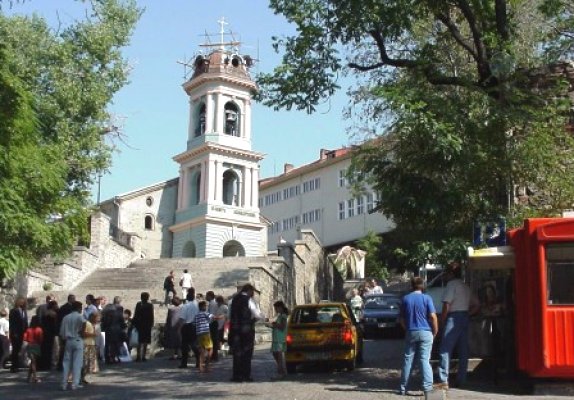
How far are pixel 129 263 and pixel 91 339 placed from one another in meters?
29.8

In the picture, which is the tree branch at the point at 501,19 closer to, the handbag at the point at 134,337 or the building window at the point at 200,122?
the handbag at the point at 134,337

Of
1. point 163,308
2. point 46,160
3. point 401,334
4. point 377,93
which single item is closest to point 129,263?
point 163,308

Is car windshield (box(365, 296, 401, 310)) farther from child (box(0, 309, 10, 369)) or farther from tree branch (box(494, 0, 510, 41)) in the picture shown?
tree branch (box(494, 0, 510, 41))

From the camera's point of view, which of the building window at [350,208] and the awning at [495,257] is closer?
the awning at [495,257]

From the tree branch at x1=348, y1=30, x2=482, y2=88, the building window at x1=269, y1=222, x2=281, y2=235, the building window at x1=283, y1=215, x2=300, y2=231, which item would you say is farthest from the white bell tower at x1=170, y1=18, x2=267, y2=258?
the tree branch at x1=348, y1=30, x2=482, y2=88

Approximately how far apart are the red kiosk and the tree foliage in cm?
275

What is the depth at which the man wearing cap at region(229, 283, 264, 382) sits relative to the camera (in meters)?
14.8

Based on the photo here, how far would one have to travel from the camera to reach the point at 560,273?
11922 millimetres

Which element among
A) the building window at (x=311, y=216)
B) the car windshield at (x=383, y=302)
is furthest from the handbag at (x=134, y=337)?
the building window at (x=311, y=216)

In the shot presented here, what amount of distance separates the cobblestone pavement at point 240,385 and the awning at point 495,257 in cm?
188

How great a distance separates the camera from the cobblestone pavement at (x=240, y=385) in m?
12.5

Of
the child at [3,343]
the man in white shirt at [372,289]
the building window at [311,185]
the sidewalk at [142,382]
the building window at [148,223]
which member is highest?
the building window at [311,185]

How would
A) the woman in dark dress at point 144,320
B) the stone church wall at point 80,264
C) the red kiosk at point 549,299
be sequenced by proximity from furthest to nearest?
the stone church wall at point 80,264, the woman in dark dress at point 144,320, the red kiosk at point 549,299

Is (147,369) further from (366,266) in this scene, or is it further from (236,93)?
(236,93)
